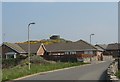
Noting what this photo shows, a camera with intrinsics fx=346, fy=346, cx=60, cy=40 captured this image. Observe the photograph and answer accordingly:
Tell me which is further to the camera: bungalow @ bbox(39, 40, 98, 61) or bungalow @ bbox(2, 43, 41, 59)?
bungalow @ bbox(39, 40, 98, 61)

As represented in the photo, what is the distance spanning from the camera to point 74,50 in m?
94.4

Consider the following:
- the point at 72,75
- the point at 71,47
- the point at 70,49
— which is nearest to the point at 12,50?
the point at 70,49

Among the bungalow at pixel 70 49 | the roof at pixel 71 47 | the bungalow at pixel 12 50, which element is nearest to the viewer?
the bungalow at pixel 12 50

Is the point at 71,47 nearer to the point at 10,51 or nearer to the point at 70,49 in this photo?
the point at 70,49

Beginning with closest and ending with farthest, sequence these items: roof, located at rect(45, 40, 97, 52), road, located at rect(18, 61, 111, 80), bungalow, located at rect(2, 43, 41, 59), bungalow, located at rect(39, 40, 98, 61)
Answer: road, located at rect(18, 61, 111, 80) < bungalow, located at rect(2, 43, 41, 59) < bungalow, located at rect(39, 40, 98, 61) < roof, located at rect(45, 40, 97, 52)

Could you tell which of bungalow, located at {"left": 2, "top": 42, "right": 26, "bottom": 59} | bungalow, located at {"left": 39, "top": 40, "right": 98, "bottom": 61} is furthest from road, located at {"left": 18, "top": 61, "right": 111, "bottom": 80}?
bungalow, located at {"left": 39, "top": 40, "right": 98, "bottom": 61}

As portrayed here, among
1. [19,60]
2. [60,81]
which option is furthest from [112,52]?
[60,81]

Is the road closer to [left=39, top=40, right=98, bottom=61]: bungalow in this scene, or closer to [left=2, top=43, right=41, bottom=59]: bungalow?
[left=2, top=43, right=41, bottom=59]: bungalow

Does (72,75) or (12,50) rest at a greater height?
(12,50)

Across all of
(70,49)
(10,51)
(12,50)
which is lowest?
(10,51)

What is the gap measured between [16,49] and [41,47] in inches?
390

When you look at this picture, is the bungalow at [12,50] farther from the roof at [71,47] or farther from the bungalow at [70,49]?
the roof at [71,47]

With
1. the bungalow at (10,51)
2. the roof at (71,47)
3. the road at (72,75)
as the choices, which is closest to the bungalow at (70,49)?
the roof at (71,47)

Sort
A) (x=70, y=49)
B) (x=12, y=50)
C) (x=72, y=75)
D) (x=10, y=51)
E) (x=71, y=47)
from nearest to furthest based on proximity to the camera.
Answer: (x=72, y=75)
(x=12, y=50)
(x=10, y=51)
(x=70, y=49)
(x=71, y=47)
